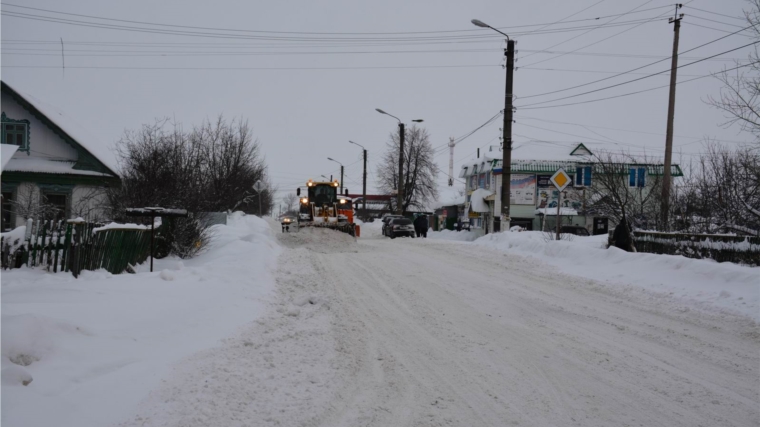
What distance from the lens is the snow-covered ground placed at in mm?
4633

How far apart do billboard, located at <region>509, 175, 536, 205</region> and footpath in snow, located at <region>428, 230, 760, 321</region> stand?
33232 mm

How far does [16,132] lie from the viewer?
2439cm

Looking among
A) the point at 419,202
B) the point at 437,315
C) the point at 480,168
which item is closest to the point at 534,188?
the point at 480,168

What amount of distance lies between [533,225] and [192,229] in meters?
41.5

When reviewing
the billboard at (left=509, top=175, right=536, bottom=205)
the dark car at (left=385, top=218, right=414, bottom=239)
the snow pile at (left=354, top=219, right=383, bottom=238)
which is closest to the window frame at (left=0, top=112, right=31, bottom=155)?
the dark car at (left=385, top=218, right=414, bottom=239)

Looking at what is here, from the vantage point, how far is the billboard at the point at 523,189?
50906 mm

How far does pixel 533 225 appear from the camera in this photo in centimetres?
5153

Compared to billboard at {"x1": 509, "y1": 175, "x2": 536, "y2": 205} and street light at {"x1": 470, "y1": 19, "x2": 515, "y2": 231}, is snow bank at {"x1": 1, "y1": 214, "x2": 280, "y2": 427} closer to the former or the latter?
street light at {"x1": 470, "y1": 19, "x2": 515, "y2": 231}

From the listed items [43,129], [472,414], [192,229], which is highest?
[43,129]

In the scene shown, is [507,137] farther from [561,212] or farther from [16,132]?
[561,212]

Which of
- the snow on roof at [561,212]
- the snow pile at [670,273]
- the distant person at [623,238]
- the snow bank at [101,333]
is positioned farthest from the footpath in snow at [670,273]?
the snow on roof at [561,212]

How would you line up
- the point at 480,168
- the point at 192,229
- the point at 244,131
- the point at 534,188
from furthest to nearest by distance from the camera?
the point at 480,168, the point at 534,188, the point at 244,131, the point at 192,229

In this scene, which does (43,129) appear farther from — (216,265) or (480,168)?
(480,168)

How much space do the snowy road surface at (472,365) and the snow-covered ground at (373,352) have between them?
0.08 feet
